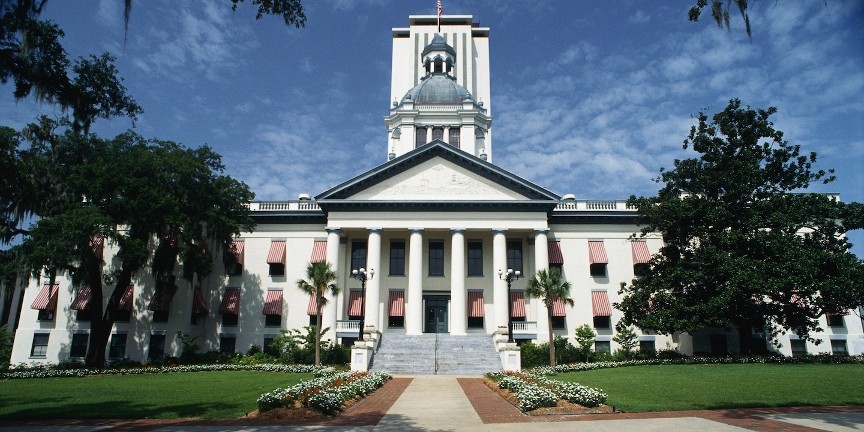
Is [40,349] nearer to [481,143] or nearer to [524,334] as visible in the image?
[524,334]

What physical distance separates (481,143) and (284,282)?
77.0ft

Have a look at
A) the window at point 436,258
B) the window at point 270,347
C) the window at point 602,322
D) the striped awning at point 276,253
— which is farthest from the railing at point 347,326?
the window at point 602,322

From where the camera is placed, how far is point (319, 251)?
40.4m

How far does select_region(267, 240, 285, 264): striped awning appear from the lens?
130 ft

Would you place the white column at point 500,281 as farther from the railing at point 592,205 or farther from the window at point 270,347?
the window at point 270,347

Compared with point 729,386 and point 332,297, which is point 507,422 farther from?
point 332,297

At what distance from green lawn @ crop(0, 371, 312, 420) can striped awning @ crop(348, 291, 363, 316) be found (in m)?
14.2

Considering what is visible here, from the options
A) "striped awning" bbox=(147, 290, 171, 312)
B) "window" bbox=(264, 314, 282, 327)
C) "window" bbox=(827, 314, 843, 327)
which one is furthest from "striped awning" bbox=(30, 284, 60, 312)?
"window" bbox=(827, 314, 843, 327)

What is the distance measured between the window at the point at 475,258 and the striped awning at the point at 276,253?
1337 cm

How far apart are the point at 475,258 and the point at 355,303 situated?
915 centimetres

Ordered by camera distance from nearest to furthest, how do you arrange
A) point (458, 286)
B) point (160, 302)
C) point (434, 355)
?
point (434, 355)
point (160, 302)
point (458, 286)

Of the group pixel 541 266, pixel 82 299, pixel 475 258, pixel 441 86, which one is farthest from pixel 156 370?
pixel 441 86

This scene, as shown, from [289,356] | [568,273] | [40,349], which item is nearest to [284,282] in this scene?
[289,356]

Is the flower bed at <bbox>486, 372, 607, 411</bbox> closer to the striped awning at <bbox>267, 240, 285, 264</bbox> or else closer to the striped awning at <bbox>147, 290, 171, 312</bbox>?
the striped awning at <bbox>267, 240, 285, 264</bbox>
